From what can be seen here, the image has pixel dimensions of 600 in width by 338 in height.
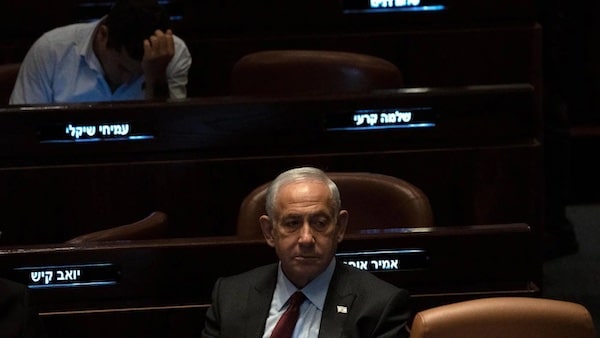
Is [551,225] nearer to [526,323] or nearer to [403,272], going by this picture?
[403,272]

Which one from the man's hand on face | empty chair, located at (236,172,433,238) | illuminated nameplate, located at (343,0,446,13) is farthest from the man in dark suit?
illuminated nameplate, located at (343,0,446,13)

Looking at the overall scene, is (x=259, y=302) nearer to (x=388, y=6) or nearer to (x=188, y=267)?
(x=188, y=267)

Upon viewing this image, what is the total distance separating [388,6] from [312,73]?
70 cm

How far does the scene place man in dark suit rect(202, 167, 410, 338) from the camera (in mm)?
2879

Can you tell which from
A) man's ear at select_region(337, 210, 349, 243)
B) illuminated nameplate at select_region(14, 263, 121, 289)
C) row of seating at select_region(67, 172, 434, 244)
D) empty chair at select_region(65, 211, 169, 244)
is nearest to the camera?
man's ear at select_region(337, 210, 349, 243)

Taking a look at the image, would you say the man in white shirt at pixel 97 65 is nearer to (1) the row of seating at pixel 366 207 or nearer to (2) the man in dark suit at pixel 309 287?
(1) the row of seating at pixel 366 207

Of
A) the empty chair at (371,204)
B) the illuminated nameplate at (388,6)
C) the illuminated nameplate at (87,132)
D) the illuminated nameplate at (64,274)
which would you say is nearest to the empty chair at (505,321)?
the empty chair at (371,204)

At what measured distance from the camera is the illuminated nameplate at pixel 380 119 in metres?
3.79

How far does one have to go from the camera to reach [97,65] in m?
4.26

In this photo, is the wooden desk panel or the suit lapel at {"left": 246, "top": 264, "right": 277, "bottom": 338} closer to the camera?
the suit lapel at {"left": 246, "top": 264, "right": 277, "bottom": 338}

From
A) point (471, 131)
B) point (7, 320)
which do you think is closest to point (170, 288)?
point (7, 320)

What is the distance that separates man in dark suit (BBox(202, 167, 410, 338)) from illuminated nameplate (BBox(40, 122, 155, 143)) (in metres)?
0.88

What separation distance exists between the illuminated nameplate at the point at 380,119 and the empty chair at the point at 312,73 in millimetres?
458

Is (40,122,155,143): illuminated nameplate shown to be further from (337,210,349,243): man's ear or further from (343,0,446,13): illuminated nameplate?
(343,0,446,13): illuminated nameplate
